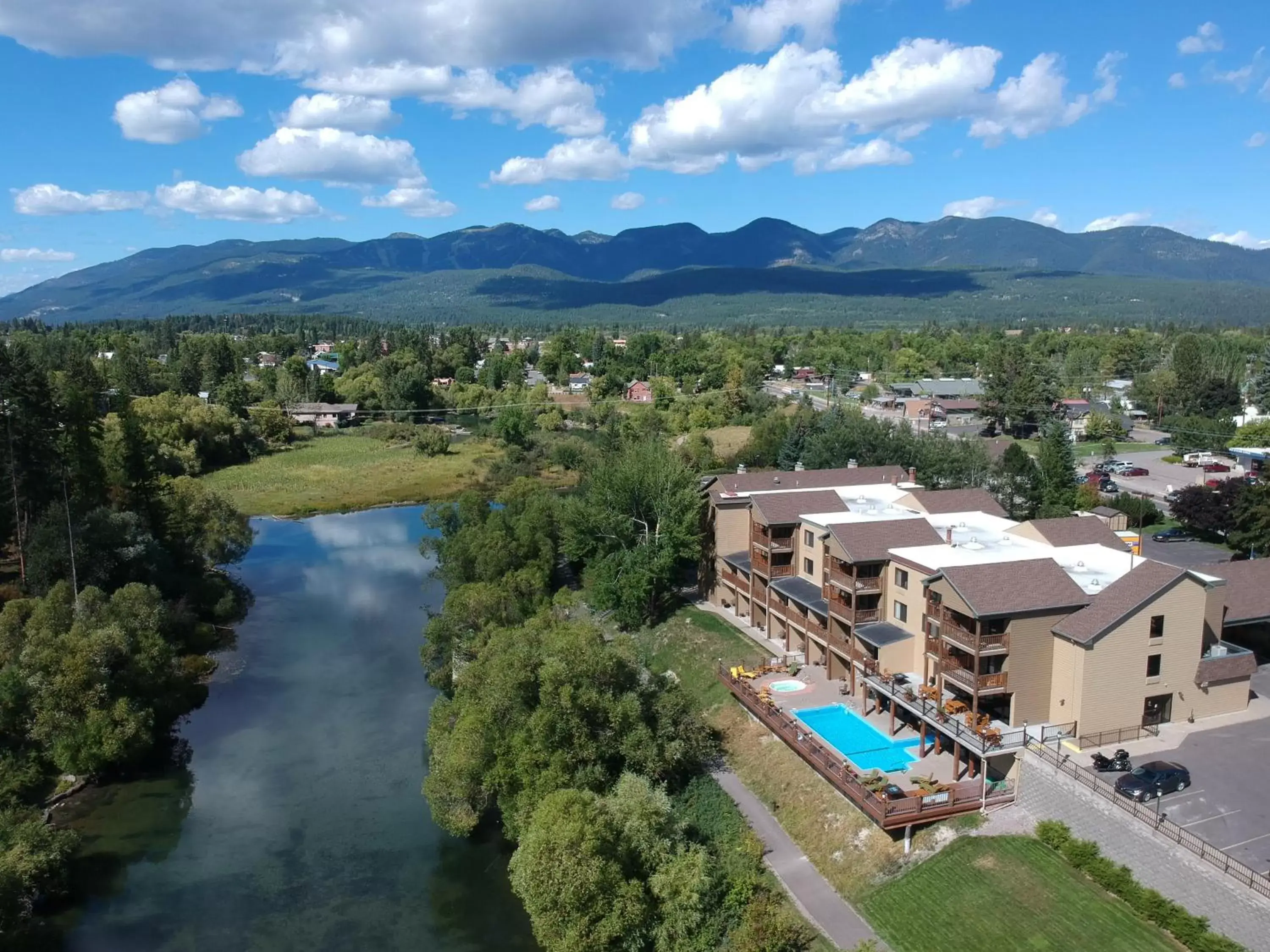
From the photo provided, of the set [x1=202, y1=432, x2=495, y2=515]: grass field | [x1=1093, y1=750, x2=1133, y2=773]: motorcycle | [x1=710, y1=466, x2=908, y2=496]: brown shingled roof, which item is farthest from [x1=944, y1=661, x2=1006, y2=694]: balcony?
[x1=202, y1=432, x2=495, y2=515]: grass field

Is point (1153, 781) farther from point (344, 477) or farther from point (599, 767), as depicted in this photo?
point (344, 477)

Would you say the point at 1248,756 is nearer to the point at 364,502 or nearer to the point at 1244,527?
the point at 1244,527

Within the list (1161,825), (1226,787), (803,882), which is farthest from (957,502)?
(803,882)

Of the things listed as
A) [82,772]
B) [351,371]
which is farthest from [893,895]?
[351,371]

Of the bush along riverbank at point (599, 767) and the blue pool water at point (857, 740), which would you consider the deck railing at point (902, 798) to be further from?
the bush along riverbank at point (599, 767)

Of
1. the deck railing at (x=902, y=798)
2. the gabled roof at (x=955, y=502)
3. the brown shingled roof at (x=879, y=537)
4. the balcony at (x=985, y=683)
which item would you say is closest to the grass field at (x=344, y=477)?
the gabled roof at (x=955, y=502)

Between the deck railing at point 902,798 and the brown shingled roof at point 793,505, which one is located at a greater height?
the brown shingled roof at point 793,505
